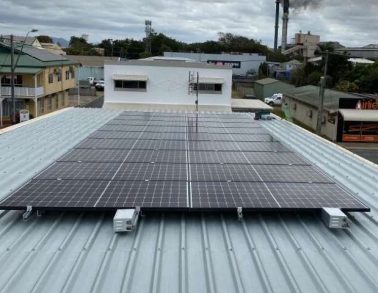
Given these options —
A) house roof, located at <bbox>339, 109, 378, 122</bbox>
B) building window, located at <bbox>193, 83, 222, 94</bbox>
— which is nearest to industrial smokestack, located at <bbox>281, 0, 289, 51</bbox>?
house roof, located at <bbox>339, 109, 378, 122</bbox>

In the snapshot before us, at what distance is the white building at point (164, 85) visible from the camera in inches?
1412

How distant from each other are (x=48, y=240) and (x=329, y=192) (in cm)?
580

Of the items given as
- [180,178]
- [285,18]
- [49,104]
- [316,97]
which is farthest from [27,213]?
[285,18]

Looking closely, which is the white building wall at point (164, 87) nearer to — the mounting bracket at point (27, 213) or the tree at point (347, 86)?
the mounting bracket at point (27, 213)

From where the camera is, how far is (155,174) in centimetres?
1019

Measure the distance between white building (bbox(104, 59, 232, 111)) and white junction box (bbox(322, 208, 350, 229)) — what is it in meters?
28.2

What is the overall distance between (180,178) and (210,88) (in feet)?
90.3

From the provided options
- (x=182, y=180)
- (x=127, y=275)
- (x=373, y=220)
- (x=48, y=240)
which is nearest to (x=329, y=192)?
(x=373, y=220)

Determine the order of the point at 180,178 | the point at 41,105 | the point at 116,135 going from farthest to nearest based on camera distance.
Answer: the point at 41,105 → the point at 116,135 → the point at 180,178

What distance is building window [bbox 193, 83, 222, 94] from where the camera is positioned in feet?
120

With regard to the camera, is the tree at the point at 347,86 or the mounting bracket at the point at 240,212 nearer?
the mounting bracket at the point at 240,212

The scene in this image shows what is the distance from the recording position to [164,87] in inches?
1441

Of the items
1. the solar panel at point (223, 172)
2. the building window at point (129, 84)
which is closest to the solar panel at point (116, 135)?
the solar panel at point (223, 172)

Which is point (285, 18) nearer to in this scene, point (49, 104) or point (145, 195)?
point (49, 104)
